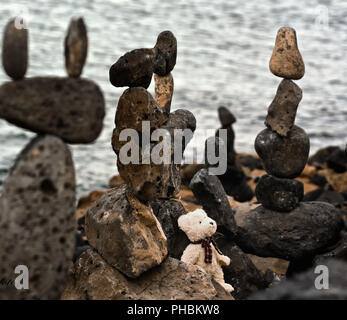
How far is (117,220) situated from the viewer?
5.52m

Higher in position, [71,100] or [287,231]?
[71,100]

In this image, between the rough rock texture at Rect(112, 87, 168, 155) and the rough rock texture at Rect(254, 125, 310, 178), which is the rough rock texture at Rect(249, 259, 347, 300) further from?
the rough rock texture at Rect(254, 125, 310, 178)

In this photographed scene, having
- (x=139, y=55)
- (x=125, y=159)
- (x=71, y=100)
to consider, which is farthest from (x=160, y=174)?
(x=71, y=100)

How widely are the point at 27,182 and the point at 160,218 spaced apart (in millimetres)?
2874

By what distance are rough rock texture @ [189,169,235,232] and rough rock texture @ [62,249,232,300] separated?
71.7 inches

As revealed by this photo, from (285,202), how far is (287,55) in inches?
80.5

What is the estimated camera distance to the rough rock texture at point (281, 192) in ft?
27.6

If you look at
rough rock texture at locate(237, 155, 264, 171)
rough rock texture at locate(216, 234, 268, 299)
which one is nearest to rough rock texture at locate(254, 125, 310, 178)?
rough rock texture at locate(216, 234, 268, 299)

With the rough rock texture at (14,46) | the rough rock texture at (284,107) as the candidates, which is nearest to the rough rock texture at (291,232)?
the rough rock texture at (284,107)

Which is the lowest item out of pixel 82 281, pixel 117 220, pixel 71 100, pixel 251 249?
pixel 251 249

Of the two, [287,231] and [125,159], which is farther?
[287,231]

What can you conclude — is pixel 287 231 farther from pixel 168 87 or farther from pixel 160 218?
pixel 168 87

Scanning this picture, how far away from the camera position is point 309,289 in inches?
131

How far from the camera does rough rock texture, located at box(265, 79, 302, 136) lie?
8.02 meters
